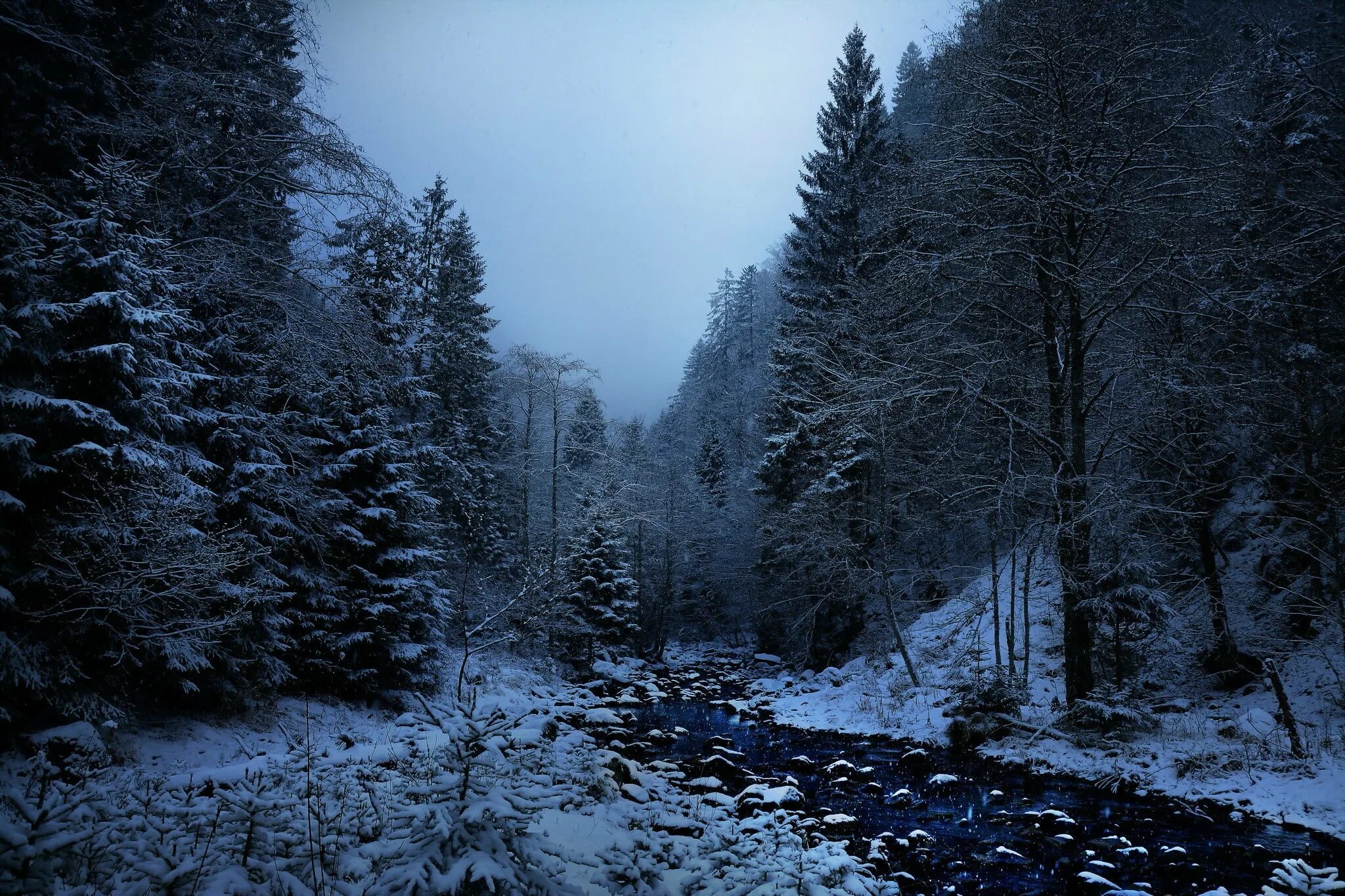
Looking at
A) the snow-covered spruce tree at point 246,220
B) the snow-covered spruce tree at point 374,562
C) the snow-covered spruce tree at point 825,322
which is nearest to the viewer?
the snow-covered spruce tree at point 246,220

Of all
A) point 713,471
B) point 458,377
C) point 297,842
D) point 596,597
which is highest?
point 458,377

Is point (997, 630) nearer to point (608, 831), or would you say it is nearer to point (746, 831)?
point (746, 831)

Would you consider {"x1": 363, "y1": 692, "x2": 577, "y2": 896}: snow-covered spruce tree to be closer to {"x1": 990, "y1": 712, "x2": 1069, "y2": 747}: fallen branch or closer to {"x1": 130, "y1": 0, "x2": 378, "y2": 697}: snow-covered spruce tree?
{"x1": 130, "y1": 0, "x2": 378, "y2": 697}: snow-covered spruce tree

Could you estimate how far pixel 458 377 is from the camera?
2411 cm

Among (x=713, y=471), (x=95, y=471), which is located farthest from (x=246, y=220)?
(x=713, y=471)

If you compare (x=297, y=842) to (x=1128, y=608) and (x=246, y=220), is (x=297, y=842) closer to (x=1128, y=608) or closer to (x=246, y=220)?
(x=246, y=220)

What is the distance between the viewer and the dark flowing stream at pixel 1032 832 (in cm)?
607

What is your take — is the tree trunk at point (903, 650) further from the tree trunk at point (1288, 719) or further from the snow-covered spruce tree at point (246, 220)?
the snow-covered spruce tree at point (246, 220)

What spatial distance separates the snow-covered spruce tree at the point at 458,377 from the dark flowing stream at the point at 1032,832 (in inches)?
570

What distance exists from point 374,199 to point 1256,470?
16.7 m

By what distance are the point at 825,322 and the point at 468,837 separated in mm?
17561

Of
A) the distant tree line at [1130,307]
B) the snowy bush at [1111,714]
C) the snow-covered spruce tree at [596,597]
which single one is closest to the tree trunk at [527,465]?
the snow-covered spruce tree at [596,597]

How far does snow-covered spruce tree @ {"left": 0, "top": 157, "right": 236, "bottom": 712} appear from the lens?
6.80m

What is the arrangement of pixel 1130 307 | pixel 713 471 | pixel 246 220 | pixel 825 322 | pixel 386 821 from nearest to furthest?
pixel 386 821 → pixel 1130 307 → pixel 246 220 → pixel 825 322 → pixel 713 471
